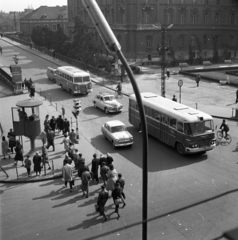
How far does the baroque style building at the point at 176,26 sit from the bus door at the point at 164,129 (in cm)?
4150

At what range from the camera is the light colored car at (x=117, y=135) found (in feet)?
71.0

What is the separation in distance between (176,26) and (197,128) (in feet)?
172

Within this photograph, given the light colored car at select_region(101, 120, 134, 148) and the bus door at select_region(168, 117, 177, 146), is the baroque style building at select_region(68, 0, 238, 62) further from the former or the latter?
the bus door at select_region(168, 117, 177, 146)

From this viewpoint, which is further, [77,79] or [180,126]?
[77,79]

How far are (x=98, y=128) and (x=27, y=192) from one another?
10480 mm

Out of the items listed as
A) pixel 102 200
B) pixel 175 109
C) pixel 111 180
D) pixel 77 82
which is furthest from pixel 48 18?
pixel 102 200

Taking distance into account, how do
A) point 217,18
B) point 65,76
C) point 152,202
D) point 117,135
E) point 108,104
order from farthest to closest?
point 217,18 < point 65,76 < point 108,104 < point 117,135 < point 152,202

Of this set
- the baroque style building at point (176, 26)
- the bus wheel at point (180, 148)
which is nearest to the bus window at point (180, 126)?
the bus wheel at point (180, 148)

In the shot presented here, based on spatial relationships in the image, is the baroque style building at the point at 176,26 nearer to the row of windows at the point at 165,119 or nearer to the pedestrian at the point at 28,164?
the row of windows at the point at 165,119

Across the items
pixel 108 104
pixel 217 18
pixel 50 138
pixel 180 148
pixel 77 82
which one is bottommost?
pixel 180 148

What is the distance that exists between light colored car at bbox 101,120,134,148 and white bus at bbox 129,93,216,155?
1.77 metres

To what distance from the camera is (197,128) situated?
20.1 meters

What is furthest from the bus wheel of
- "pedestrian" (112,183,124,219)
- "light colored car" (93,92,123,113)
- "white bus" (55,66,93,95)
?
"white bus" (55,66,93,95)

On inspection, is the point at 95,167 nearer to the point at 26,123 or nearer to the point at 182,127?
the point at 182,127
